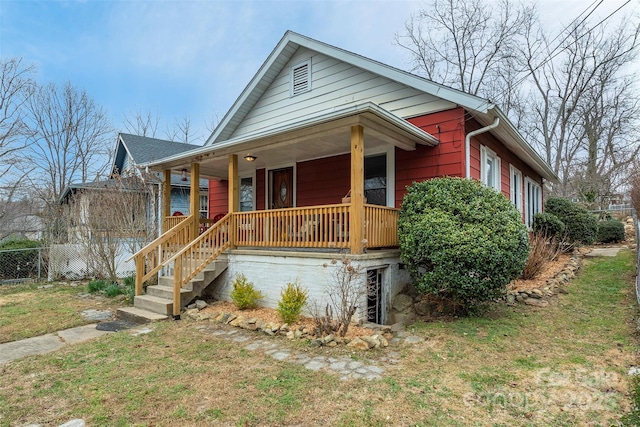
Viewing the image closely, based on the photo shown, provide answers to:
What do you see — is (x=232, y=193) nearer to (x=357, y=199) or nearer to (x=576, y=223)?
(x=357, y=199)

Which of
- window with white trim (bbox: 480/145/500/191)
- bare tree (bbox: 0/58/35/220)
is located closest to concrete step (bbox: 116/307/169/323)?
window with white trim (bbox: 480/145/500/191)

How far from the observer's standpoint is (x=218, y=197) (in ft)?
40.7

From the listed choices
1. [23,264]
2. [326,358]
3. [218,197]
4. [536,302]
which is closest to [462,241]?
[536,302]

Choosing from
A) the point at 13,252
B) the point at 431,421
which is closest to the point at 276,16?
the point at 13,252

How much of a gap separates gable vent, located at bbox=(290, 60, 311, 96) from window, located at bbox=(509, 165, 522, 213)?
21.4 ft

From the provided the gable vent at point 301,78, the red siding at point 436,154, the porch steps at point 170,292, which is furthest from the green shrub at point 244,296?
the gable vent at point 301,78

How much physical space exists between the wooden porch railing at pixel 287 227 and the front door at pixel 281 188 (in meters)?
2.59

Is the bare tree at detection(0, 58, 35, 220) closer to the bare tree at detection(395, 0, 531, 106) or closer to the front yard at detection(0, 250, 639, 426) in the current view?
the front yard at detection(0, 250, 639, 426)

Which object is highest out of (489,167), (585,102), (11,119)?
(585,102)

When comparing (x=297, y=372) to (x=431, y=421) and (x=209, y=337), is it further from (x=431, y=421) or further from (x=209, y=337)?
(x=209, y=337)

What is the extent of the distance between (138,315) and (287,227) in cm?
304

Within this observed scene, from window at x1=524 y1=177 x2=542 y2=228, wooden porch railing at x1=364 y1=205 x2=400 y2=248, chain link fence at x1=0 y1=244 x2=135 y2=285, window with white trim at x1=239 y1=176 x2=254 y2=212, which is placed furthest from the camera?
window at x1=524 y1=177 x2=542 y2=228

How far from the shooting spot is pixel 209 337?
534 cm

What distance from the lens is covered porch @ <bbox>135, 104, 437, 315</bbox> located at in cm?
599
